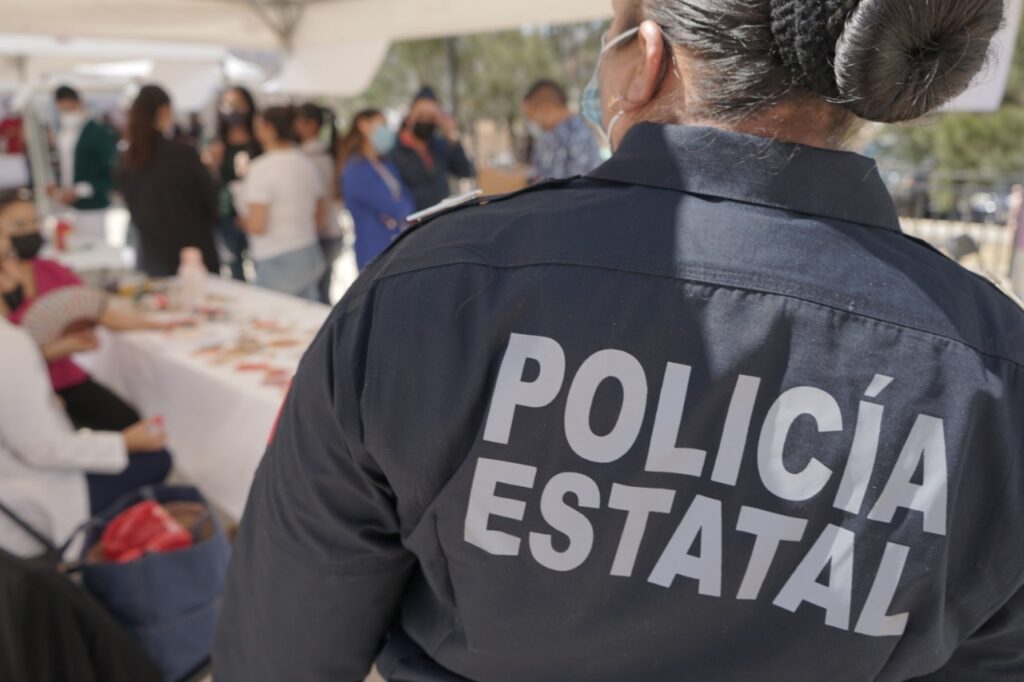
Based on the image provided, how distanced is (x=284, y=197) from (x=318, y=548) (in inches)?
133

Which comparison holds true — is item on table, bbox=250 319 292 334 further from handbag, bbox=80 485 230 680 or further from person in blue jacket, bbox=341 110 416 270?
handbag, bbox=80 485 230 680

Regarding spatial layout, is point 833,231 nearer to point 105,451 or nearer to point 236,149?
point 105,451

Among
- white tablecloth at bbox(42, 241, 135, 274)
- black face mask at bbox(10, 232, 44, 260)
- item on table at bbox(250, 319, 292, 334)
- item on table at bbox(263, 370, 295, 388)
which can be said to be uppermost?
black face mask at bbox(10, 232, 44, 260)

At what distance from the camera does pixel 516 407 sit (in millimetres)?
638

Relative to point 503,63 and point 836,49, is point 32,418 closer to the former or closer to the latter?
point 836,49

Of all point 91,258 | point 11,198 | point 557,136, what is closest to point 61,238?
point 91,258

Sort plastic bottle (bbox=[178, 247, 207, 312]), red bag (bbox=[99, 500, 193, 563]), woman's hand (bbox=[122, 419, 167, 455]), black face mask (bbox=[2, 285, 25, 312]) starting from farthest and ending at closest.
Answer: plastic bottle (bbox=[178, 247, 207, 312]), black face mask (bbox=[2, 285, 25, 312]), woman's hand (bbox=[122, 419, 167, 455]), red bag (bbox=[99, 500, 193, 563])

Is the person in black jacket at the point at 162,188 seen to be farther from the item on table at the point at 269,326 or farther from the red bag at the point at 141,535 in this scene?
the red bag at the point at 141,535

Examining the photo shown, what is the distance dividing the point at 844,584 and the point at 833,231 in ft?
0.93

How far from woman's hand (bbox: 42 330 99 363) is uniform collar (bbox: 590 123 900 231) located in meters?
2.47

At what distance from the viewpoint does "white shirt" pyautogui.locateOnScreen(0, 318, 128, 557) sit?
2.01 m

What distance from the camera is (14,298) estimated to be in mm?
2576

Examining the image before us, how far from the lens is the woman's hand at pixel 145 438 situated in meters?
2.43

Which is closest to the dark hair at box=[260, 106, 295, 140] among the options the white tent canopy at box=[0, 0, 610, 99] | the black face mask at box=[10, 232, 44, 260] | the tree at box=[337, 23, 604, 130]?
Result: the white tent canopy at box=[0, 0, 610, 99]
